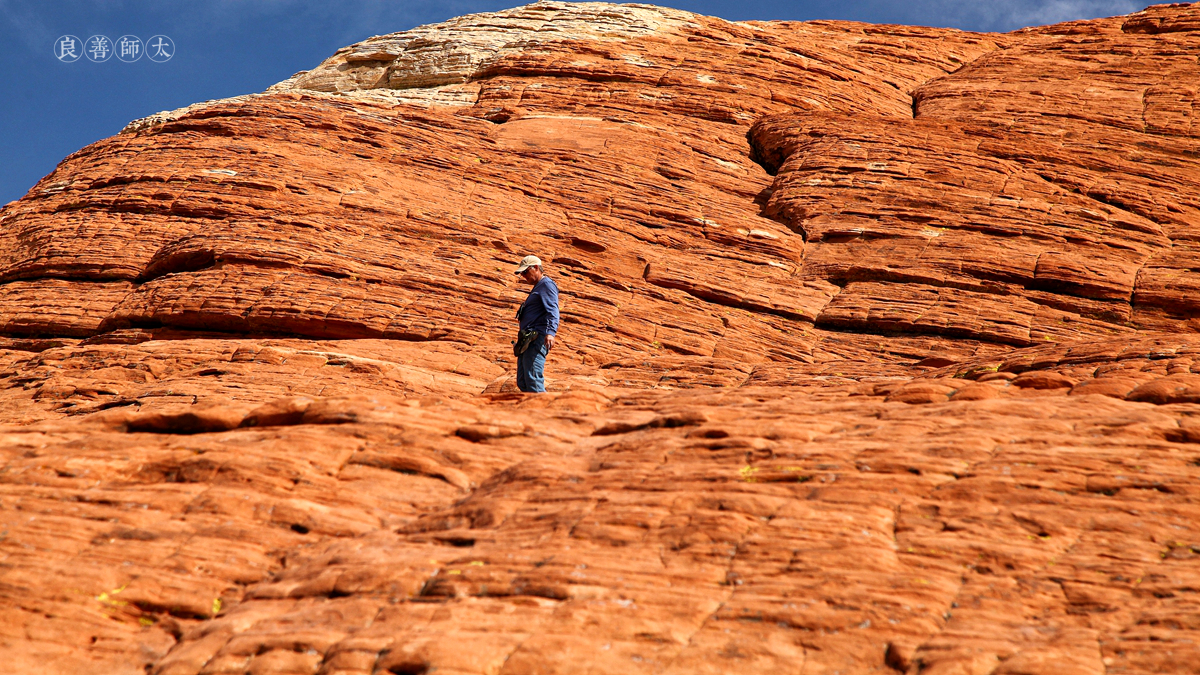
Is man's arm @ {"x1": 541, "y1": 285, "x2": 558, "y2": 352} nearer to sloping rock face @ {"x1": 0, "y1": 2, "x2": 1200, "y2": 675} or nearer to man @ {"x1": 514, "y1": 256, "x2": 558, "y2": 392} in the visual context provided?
man @ {"x1": 514, "y1": 256, "x2": 558, "y2": 392}

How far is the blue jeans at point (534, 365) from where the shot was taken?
56.0 feet

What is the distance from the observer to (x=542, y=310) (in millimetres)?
17062

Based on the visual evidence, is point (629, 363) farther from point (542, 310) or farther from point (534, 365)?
point (542, 310)

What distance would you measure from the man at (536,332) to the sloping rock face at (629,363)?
1927 mm

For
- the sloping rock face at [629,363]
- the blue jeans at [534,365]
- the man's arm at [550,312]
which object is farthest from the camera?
the blue jeans at [534,365]

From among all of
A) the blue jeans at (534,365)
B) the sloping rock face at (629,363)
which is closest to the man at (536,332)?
the blue jeans at (534,365)

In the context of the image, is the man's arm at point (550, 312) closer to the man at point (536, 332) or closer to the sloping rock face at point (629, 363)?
the man at point (536, 332)

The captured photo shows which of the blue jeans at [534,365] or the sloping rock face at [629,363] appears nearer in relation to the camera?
the sloping rock face at [629,363]

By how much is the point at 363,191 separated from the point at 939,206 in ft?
58.4

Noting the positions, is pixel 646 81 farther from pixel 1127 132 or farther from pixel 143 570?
pixel 143 570

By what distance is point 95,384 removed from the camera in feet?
61.1

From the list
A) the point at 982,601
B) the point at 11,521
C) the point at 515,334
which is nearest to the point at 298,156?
the point at 515,334

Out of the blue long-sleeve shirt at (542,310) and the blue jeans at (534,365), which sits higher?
the blue long-sleeve shirt at (542,310)

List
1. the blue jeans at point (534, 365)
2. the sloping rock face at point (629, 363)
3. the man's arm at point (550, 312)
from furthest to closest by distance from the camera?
the blue jeans at point (534, 365)
the man's arm at point (550, 312)
the sloping rock face at point (629, 363)
